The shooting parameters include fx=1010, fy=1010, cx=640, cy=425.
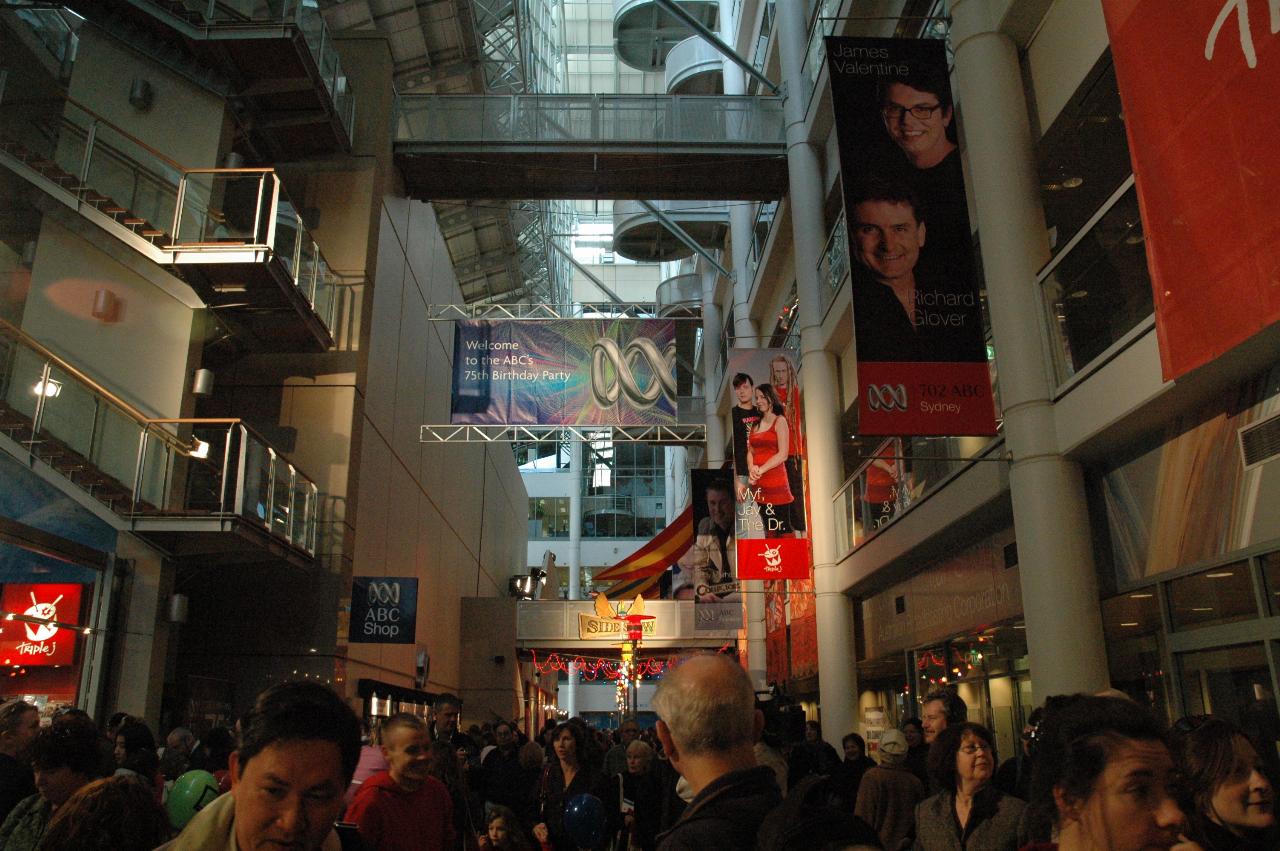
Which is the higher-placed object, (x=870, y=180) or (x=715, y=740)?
(x=870, y=180)

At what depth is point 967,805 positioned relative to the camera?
425 cm

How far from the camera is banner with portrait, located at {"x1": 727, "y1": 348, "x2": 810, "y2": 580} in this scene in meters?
17.2

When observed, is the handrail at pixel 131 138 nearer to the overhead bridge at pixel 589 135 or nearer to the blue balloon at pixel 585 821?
the overhead bridge at pixel 589 135

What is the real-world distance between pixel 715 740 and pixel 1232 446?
20.1 ft

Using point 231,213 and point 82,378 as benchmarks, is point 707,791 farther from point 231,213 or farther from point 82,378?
point 231,213

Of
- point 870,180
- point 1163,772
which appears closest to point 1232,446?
point 870,180

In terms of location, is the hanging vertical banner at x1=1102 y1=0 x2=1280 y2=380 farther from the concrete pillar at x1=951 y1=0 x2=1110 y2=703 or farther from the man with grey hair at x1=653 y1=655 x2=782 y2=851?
the man with grey hair at x1=653 y1=655 x2=782 y2=851

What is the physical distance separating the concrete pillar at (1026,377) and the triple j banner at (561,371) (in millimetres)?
9925

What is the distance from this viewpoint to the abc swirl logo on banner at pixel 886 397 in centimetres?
981

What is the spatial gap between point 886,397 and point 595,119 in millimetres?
11648

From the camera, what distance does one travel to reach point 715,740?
7.85ft

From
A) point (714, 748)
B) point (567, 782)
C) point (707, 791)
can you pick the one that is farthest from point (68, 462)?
point (707, 791)

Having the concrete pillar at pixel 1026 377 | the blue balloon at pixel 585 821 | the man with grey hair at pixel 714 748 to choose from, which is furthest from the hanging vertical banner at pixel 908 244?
the man with grey hair at pixel 714 748

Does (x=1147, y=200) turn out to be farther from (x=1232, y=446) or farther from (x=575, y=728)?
(x=575, y=728)
